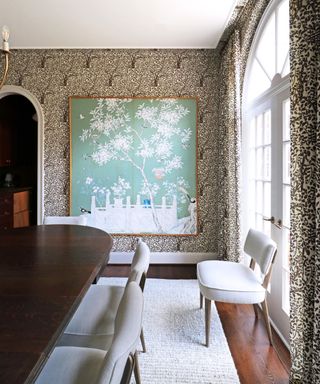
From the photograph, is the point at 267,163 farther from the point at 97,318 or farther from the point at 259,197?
the point at 97,318

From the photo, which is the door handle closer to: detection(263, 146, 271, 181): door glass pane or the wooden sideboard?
detection(263, 146, 271, 181): door glass pane

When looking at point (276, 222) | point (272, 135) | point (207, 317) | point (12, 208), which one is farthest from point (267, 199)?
point (12, 208)

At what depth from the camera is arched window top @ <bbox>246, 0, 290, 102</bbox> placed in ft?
7.93

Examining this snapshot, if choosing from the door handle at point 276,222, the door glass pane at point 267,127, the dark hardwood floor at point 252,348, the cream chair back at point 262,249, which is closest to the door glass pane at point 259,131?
the door glass pane at point 267,127

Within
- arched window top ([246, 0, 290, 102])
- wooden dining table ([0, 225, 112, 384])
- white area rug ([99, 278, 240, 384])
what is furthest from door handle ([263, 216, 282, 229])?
wooden dining table ([0, 225, 112, 384])

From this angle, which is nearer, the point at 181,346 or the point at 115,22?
the point at 181,346

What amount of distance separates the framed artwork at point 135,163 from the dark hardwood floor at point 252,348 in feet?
5.05

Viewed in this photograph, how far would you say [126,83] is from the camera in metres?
4.09

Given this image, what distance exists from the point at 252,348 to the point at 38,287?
170 cm

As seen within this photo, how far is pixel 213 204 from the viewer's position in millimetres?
A: 4137

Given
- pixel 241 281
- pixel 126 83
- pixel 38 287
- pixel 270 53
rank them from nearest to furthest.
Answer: pixel 38 287 → pixel 241 281 → pixel 270 53 → pixel 126 83

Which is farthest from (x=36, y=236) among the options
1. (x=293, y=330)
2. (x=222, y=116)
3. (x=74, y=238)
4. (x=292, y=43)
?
(x=222, y=116)

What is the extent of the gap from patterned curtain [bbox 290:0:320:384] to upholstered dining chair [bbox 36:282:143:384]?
0.92m

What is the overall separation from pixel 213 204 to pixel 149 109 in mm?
1542
